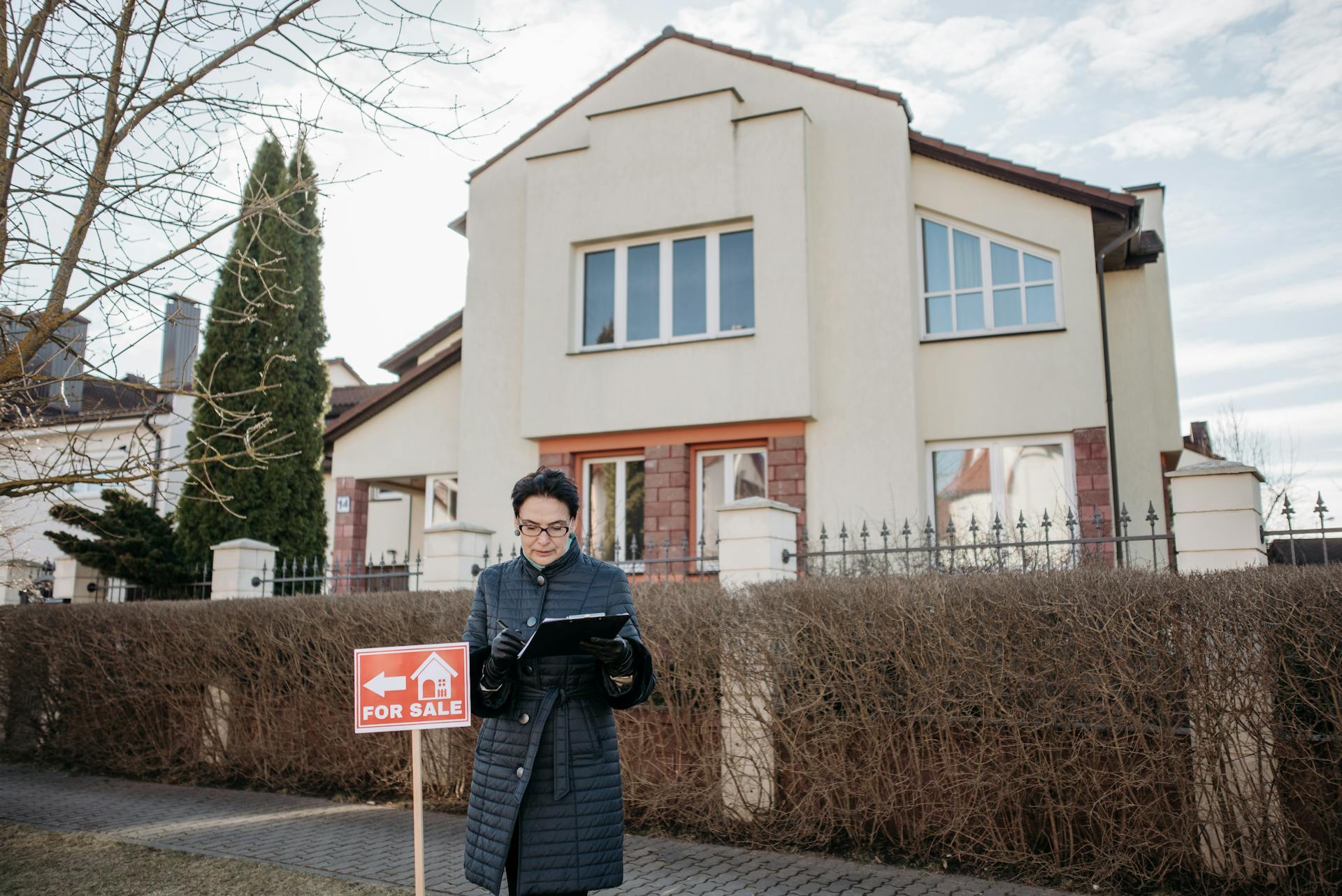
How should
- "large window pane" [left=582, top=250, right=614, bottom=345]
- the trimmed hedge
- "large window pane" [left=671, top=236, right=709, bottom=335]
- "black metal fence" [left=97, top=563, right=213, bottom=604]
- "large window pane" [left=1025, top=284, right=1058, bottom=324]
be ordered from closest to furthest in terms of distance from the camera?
the trimmed hedge < "large window pane" [left=1025, top=284, right=1058, bottom=324] < "black metal fence" [left=97, top=563, right=213, bottom=604] < "large window pane" [left=671, top=236, right=709, bottom=335] < "large window pane" [left=582, top=250, right=614, bottom=345]

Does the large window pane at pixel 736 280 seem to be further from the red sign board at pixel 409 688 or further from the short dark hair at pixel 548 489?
the short dark hair at pixel 548 489

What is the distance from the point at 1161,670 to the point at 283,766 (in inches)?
283

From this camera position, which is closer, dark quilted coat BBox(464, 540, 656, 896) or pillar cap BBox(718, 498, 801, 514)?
dark quilted coat BBox(464, 540, 656, 896)

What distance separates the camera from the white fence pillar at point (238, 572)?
10750mm

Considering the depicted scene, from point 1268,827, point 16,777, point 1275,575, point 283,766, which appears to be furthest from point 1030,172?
point 16,777

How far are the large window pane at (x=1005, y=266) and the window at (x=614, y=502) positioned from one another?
513 centimetres

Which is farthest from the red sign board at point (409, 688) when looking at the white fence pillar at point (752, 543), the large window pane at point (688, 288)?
the large window pane at point (688, 288)

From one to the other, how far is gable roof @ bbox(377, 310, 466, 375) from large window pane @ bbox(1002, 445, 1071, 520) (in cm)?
1013

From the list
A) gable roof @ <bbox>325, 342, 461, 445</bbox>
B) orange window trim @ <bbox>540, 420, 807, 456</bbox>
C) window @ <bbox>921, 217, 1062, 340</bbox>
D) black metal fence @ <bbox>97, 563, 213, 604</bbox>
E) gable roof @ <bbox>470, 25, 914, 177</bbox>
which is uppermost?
gable roof @ <bbox>470, 25, 914, 177</bbox>

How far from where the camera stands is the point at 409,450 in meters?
15.9

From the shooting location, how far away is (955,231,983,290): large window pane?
42.7 feet

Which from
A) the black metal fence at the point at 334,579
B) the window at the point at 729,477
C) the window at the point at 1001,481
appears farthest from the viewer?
the window at the point at 729,477

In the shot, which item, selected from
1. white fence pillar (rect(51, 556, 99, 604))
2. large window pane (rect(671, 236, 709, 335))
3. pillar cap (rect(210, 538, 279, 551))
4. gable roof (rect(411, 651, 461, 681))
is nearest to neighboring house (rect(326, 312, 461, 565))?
large window pane (rect(671, 236, 709, 335))

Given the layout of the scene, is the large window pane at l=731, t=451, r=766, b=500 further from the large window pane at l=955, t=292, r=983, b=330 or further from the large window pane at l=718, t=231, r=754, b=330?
the large window pane at l=955, t=292, r=983, b=330
